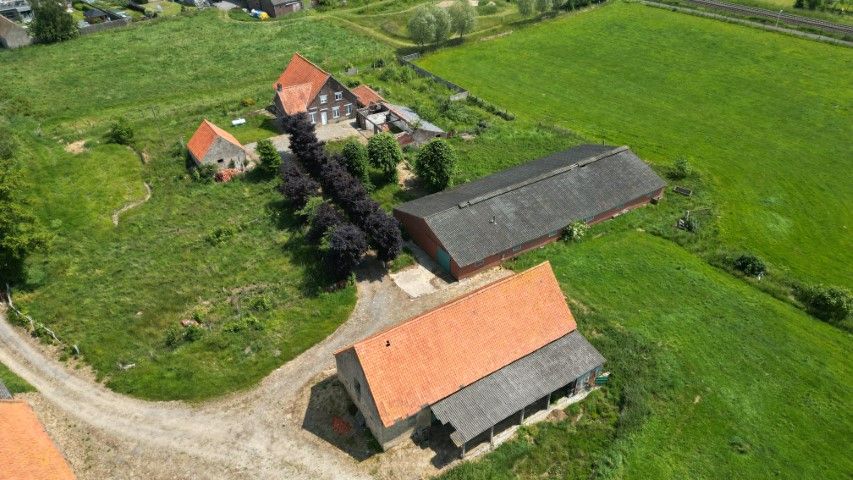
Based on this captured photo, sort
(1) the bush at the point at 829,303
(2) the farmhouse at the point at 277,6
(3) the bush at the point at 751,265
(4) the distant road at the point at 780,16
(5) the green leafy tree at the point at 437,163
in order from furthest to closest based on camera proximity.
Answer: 1. (2) the farmhouse at the point at 277,6
2. (4) the distant road at the point at 780,16
3. (5) the green leafy tree at the point at 437,163
4. (3) the bush at the point at 751,265
5. (1) the bush at the point at 829,303

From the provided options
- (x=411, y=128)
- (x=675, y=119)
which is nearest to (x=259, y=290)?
(x=411, y=128)

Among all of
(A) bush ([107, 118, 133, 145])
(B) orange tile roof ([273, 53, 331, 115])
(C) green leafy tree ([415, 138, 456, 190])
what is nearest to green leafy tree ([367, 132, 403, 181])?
(C) green leafy tree ([415, 138, 456, 190])

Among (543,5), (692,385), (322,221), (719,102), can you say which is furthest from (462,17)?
(692,385)

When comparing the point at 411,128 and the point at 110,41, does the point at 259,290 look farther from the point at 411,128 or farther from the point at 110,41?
the point at 110,41

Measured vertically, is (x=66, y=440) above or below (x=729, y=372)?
below

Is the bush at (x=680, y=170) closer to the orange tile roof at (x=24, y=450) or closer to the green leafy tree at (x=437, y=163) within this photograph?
the green leafy tree at (x=437, y=163)

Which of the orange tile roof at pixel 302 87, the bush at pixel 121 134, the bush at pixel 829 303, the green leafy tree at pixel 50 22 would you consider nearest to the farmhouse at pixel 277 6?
the green leafy tree at pixel 50 22

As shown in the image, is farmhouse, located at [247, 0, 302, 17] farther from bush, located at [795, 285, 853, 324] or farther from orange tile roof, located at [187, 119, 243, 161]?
bush, located at [795, 285, 853, 324]
